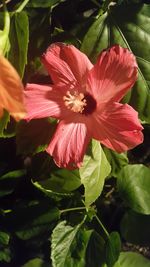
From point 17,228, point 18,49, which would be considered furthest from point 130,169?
point 18,49

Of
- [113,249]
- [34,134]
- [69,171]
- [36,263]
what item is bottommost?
[36,263]

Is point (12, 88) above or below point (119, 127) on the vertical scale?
above

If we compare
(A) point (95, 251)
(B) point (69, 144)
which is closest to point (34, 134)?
(B) point (69, 144)

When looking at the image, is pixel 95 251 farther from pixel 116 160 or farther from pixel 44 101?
pixel 44 101

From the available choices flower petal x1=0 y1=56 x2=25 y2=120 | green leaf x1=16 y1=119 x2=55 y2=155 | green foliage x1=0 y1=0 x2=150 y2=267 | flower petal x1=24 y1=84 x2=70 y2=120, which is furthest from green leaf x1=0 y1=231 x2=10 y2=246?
flower petal x1=0 y1=56 x2=25 y2=120

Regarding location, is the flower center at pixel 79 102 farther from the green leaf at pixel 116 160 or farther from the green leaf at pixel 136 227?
the green leaf at pixel 136 227

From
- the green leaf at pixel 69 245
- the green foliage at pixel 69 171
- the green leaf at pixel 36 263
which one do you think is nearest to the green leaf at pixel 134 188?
the green foliage at pixel 69 171
